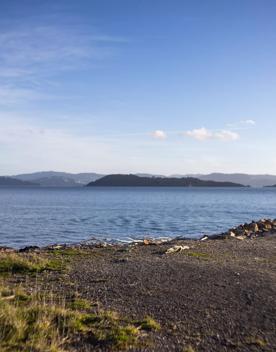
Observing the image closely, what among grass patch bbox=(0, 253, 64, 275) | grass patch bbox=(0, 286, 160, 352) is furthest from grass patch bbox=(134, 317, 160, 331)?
grass patch bbox=(0, 253, 64, 275)

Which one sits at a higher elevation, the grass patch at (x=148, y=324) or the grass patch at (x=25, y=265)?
the grass patch at (x=25, y=265)

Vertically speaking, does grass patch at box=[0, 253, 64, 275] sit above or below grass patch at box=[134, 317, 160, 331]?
above

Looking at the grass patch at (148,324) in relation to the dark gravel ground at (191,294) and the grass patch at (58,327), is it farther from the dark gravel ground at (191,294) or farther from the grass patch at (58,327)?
the dark gravel ground at (191,294)

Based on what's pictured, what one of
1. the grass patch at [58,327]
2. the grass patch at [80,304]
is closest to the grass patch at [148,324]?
the grass patch at [58,327]

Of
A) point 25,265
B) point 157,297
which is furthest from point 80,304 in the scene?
point 25,265

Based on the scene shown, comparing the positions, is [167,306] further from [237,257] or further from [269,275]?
[237,257]

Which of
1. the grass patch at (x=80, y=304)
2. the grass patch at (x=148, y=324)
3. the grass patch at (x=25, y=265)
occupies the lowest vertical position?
the grass patch at (x=148, y=324)

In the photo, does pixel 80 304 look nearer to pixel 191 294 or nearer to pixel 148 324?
pixel 148 324

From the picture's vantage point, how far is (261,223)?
3453 centimetres

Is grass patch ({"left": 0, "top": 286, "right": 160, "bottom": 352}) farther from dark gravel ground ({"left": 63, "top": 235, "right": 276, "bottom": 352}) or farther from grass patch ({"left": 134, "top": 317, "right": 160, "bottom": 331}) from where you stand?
dark gravel ground ({"left": 63, "top": 235, "right": 276, "bottom": 352})

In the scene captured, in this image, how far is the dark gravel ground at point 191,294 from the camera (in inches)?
348

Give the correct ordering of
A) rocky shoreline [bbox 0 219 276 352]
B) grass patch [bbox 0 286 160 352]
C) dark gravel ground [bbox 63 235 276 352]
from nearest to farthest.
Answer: grass patch [bbox 0 286 160 352], rocky shoreline [bbox 0 219 276 352], dark gravel ground [bbox 63 235 276 352]

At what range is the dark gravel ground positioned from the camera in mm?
8844

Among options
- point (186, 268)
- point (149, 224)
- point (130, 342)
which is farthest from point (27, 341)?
point (149, 224)
